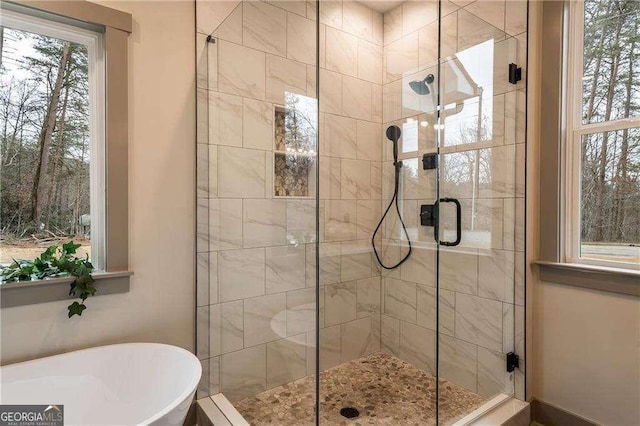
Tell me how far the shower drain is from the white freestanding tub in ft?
3.40

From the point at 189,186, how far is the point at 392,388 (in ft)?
6.21

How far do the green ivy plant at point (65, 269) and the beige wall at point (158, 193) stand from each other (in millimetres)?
98

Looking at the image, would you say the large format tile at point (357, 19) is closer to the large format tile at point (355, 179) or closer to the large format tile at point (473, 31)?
the large format tile at point (473, 31)

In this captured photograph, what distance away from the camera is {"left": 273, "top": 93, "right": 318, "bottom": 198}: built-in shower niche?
169 cm

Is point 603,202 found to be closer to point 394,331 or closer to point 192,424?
point 394,331

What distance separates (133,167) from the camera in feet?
5.87

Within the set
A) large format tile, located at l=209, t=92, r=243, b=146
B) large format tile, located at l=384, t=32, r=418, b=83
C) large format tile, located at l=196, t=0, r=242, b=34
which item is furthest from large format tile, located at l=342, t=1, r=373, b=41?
large format tile, located at l=209, t=92, r=243, b=146

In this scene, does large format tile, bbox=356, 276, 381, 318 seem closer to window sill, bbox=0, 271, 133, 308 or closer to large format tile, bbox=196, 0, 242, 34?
window sill, bbox=0, 271, 133, 308

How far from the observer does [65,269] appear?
1.60 m

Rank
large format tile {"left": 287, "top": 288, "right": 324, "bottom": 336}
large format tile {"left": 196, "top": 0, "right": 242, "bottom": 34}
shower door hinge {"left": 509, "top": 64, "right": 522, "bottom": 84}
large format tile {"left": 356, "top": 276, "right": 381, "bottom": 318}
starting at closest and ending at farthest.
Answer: large format tile {"left": 287, "top": 288, "right": 324, "bottom": 336} < large format tile {"left": 196, "top": 0, "right": 242, "bottom": 34} < shower door hinge {"left": 509, "top": 64, "right": 522, "bottom": 84} < large format tile {"left": 356, "top": 276, "right": 381, "bottom": 318}

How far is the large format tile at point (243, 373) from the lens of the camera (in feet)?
5.99

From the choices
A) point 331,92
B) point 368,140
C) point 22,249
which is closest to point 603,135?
point 368,140

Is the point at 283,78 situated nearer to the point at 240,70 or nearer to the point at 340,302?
the point at 240,70

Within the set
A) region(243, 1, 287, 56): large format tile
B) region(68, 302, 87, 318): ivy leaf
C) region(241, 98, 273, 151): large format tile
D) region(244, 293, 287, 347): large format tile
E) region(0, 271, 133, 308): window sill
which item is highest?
region(243, 1, 287, 56): large format tile
